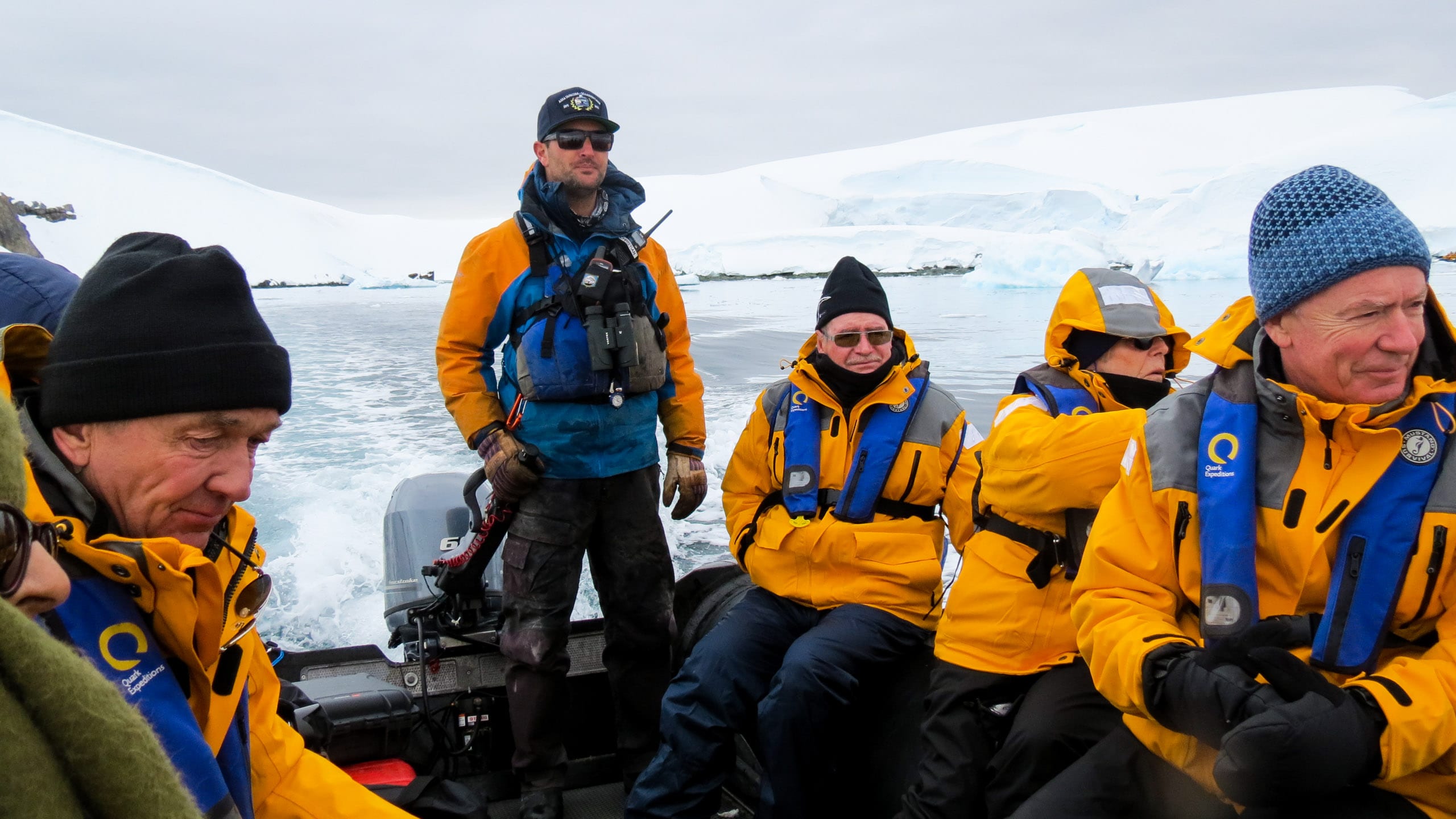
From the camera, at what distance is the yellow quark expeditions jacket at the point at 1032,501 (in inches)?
74.6

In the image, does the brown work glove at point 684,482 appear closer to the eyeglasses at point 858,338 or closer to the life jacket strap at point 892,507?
the life jacket strap at point 892,507

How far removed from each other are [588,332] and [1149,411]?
56.8 inches

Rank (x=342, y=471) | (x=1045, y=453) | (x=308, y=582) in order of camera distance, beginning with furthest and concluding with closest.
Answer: (x=342, y=471)
(x=308, y=582)
(x=1045, y=453)

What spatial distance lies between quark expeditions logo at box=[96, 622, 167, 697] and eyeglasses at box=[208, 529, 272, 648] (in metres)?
0.16

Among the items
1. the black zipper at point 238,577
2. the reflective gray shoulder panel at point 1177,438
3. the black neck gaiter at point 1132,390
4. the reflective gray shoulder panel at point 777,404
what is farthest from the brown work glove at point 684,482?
the black zipper at point 238,577

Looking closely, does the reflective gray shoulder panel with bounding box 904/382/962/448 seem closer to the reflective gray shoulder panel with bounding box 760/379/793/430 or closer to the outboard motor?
the reflective gray shoulder panel with bounding box 760/379/793/430

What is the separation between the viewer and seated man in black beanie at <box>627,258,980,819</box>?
2.18m

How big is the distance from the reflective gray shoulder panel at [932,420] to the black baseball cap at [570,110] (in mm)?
1154

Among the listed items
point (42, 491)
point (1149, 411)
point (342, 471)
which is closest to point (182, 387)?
point (42, 491)

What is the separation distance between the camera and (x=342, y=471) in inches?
253

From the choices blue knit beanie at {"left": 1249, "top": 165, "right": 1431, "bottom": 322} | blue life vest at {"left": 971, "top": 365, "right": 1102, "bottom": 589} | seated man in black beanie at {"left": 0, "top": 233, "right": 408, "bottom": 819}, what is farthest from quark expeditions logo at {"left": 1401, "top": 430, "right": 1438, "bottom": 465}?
seated man in black beanie at {"left": 0, "top": 233, "right": 408, "bottom": 819}

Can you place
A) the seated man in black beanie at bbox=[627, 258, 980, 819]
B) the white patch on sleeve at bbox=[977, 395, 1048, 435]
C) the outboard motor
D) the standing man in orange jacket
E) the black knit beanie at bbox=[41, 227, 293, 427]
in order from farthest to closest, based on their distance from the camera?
the outboard motor, the standing man in orange jacket, the seated man in black beanie at bbox=[627, 258, 980, 819], the white patch on sleeve at bbox=[977, 395, 1048, 435], the black knit beanie at bbox=[41, 227, 293, 427]

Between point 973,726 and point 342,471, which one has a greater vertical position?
point 973,726

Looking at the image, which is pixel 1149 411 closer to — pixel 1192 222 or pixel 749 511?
pixel 749 511
